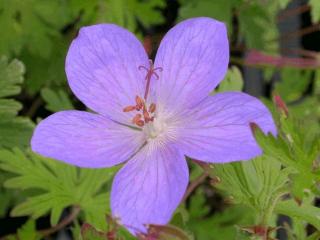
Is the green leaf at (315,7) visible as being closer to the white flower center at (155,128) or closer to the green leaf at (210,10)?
the green leaf at (210,10)

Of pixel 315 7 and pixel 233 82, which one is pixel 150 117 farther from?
pixel 315 7

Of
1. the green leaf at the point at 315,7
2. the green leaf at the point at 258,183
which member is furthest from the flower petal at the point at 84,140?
the green leaf at the point at 315,7

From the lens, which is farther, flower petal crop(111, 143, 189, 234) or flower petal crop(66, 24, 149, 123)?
flower petal crop(66, 24, 149, 123)

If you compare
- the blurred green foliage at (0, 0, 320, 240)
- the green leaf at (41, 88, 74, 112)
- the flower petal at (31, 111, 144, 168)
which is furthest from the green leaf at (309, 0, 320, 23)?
the flower petal at (31, 111, 144, 168)

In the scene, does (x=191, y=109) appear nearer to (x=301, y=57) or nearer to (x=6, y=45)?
(x=6, y=45)

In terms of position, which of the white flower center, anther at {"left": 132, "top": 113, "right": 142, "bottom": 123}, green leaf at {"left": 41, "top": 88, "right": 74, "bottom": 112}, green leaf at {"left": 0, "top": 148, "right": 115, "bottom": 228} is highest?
anther at {"left": 132, "top": 113, "right": 142, "bottom": 123}

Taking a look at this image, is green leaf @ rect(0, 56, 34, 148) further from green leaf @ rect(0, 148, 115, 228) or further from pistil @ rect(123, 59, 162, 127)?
pistil @ rect(123, 59, 162, 127)
